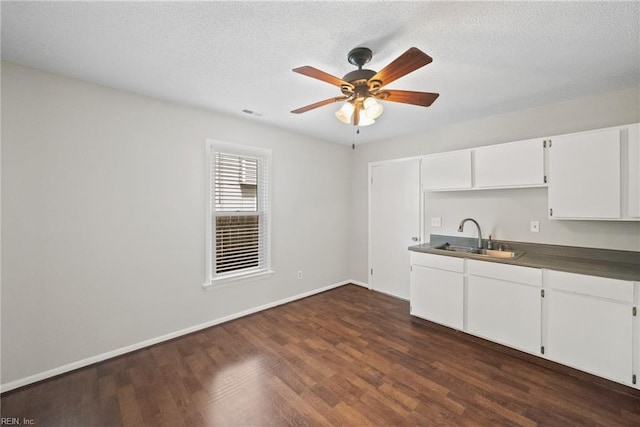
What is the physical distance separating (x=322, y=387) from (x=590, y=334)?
7.18 feet

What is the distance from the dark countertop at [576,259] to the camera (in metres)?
2.01

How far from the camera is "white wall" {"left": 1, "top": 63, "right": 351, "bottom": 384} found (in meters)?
1.94

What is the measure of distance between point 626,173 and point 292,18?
287 cm

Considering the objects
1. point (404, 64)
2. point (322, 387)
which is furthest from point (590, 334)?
point (404, 64)

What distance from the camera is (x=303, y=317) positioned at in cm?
320

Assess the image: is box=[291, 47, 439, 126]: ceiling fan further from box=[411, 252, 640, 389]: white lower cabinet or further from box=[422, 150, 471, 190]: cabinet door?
box=[411, 252, 640, 389]: white lower cabinet

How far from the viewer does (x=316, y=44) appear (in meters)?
1.68

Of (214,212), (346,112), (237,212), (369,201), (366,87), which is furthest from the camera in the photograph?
(369,201)

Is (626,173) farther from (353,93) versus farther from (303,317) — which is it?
(303,317)

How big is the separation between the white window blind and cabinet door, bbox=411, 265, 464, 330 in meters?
1.97

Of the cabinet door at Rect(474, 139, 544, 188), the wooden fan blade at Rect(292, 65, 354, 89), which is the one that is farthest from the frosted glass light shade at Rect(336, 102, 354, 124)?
the cabinet door at Rect(474, 139, 544, 188)

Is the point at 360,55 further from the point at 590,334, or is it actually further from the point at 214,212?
the point at 590,334

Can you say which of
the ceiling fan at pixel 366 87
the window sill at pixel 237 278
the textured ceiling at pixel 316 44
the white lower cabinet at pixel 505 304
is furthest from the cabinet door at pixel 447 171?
the window sill at pixel 237 278

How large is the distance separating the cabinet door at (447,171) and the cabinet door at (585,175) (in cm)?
74
